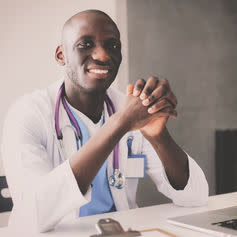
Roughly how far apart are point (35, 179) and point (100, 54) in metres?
0.57

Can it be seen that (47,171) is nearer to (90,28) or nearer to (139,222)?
(139,222)

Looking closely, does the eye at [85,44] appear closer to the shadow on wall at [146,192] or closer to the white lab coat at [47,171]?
the white lab coat at [47,171]

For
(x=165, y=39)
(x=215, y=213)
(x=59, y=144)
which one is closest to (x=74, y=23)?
(x=59, y=144)

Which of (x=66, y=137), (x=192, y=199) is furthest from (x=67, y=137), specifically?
(x=192, y=199)

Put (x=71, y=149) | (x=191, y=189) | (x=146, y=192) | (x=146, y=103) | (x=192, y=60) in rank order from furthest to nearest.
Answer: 1. (x=192, y=60)
2. (x=146, y=192)
3. (x=71, y=149)
4. (x=191, y=189)
5. (x=146, y=103)

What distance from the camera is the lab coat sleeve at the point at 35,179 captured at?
38.1 inches

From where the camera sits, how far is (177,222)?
95 cm

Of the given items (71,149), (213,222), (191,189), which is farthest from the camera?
(71,149)

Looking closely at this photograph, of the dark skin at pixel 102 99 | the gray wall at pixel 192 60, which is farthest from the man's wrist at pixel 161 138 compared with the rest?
the gray wall at pixel 192 60

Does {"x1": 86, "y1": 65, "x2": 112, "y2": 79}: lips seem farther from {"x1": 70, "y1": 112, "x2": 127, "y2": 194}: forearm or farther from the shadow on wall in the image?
the shadow on wall

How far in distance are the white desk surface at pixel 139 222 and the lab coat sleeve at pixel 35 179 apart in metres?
0.05

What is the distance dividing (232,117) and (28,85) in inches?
63.2

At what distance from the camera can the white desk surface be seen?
0.91 meters

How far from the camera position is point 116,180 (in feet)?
4.50
